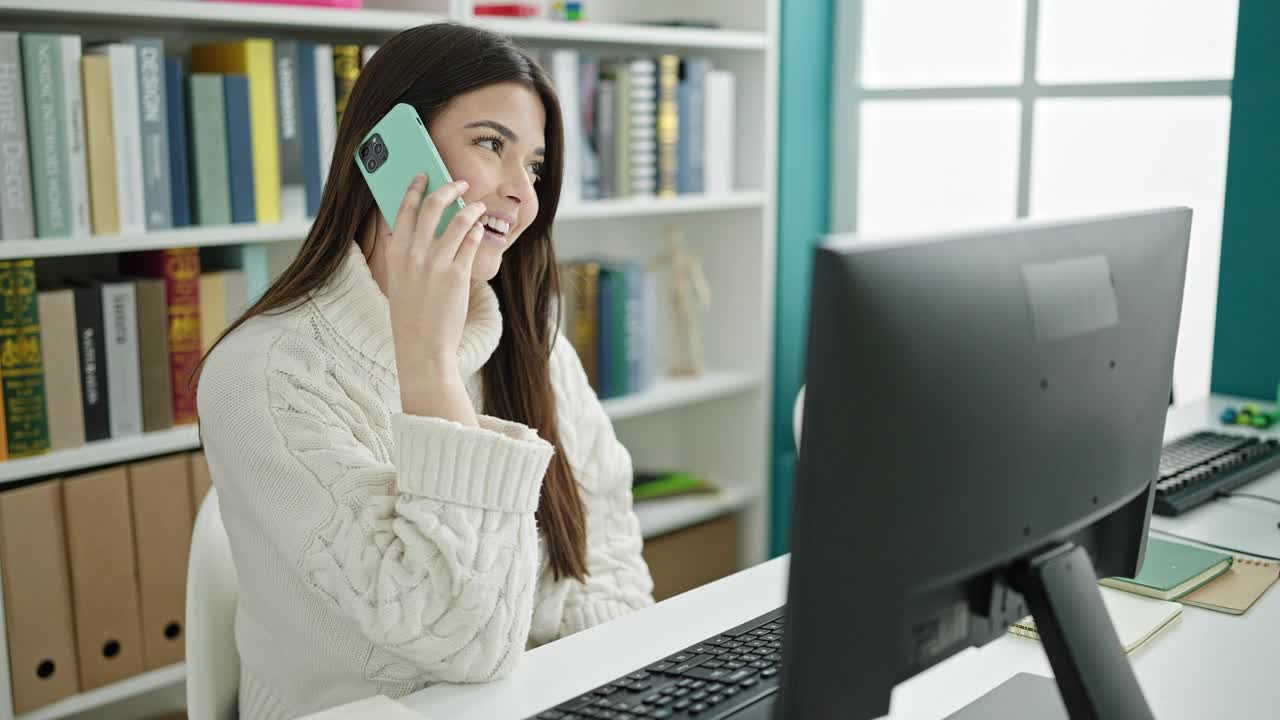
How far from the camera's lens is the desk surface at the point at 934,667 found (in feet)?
3.46

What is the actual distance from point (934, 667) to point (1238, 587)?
0.50m

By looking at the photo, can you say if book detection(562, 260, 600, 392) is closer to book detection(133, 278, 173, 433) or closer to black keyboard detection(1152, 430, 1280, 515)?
book detection(133, 278, 173, 433)

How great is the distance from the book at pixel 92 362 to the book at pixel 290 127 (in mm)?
368

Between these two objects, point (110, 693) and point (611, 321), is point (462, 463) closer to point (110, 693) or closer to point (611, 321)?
point (110, 693)

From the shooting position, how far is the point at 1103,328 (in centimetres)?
88

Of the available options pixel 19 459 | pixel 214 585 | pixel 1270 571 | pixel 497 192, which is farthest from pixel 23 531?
pixel 1270 571

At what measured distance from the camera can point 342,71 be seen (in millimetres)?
2188

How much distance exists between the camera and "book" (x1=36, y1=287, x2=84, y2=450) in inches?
74.9

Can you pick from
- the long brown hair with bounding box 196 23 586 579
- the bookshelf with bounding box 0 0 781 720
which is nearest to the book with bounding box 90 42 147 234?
the bookshelf with bounding box 0 0 781 720

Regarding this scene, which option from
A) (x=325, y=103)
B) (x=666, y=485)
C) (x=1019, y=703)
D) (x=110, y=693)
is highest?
(x=325, y=103)

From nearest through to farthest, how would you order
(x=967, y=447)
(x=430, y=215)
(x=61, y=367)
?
1. (x=967, y=447)
2. (x=430, y=215)
3. (x=61, y=367)

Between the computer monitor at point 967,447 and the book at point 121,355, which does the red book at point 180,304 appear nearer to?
the book at point 121,355

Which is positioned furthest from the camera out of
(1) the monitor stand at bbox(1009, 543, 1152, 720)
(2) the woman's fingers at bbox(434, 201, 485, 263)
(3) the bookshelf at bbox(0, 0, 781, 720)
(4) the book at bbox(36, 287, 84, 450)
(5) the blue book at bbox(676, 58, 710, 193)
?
(5) the blue book at bbox(676, 58, 710, 193)

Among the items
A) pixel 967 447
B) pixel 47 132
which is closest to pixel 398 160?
pixel 967 447
